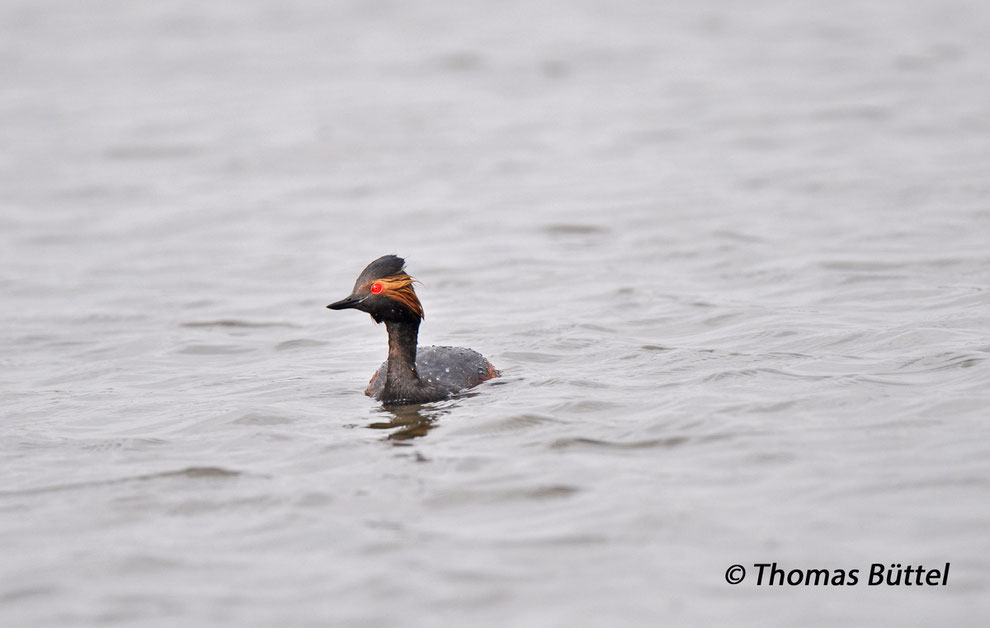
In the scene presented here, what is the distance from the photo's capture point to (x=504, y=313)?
42.2 ft

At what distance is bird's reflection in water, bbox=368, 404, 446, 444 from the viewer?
29.8 feet

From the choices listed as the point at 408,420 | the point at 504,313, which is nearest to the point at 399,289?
the point at 408,420

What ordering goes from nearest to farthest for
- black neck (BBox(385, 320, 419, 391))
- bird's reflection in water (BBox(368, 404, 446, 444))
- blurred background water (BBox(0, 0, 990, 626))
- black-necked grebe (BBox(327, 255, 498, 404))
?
blurred background water (BBox(0, 0, 990, 626)) < bird's reflection in water (BBox(368, 404, 446, 444)) < black-necked grebe (BBox(327, 255, 498, 404)) < black neck (BBox(385, 320, 419, 391))

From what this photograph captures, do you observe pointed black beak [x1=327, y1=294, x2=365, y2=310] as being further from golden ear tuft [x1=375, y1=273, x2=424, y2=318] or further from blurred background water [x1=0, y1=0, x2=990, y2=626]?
blurred background water [x1=0, y1=0, x2=990, y2=626]

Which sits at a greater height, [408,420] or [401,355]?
[401,355]

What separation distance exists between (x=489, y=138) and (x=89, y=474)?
13216 mm

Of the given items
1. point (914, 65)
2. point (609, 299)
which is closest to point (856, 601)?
point (609, 299)

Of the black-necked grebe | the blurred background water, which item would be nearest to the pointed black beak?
the black-necked grebe

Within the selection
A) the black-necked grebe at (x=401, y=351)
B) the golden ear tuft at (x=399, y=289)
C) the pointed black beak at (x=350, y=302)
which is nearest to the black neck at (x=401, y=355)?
the black-necked grebe at (x=401, y=351)

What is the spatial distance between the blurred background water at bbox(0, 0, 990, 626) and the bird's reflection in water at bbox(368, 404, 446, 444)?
0.12ft

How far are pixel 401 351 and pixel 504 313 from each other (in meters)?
3.15

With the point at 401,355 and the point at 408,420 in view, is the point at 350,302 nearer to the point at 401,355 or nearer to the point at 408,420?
the point at 401,355

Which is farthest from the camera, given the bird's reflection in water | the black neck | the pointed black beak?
the black neck

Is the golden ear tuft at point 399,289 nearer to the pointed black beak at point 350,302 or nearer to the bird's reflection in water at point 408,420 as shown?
the pointed black beak at point 350,302
